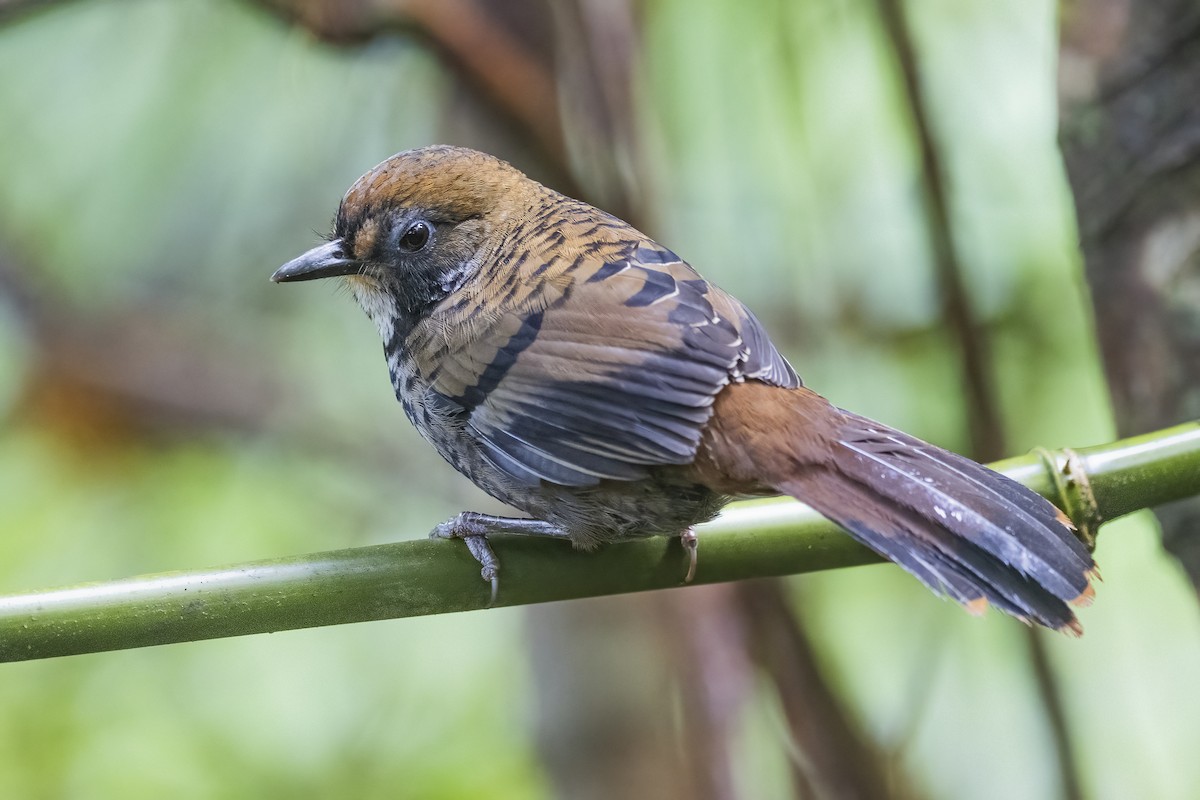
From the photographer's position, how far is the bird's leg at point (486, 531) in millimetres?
1795

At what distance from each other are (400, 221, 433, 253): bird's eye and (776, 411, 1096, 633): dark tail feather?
39.2 inches

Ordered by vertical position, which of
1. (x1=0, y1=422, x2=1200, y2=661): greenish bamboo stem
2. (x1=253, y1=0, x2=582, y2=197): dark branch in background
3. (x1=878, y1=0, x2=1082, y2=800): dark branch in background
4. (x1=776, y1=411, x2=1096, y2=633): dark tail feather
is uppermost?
(x1=878, y1=0, x2=1082, y2=800): dark branch in background

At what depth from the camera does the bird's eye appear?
2.37 meters

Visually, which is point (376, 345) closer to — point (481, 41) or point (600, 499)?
point (481, 41)

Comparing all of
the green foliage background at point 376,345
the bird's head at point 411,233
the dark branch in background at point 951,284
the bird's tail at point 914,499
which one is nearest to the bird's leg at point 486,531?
the bird's tail at point 914,499

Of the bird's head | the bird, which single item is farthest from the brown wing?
the bird's head

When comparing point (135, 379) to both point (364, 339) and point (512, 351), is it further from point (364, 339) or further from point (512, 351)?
point (512, 351)

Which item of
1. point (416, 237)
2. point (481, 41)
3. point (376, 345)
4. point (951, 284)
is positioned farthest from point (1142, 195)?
point (376, 345)

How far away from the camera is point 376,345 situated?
407 centimetres

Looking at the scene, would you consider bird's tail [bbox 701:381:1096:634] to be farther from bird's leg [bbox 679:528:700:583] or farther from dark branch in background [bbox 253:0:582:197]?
dark branch in background [bbox 253:0:582:197]

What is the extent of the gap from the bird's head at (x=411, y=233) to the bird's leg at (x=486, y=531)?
54 cm

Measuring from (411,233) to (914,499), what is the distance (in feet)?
3.89

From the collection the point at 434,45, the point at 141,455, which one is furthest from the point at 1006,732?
the point at 141,455

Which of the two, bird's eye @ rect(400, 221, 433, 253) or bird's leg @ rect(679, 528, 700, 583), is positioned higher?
bird's eye @ rect(400, 221, 433, 253)
